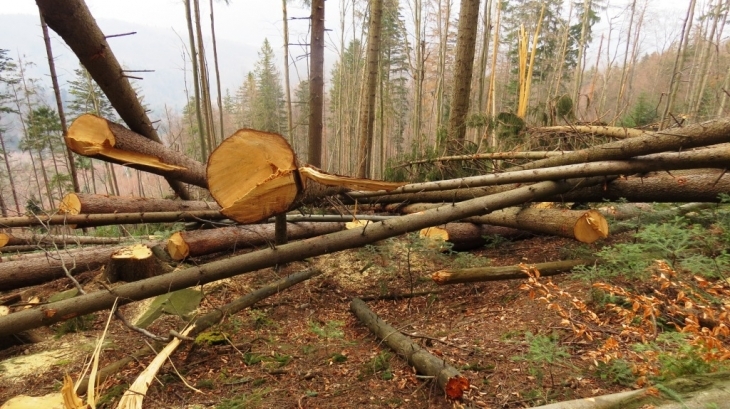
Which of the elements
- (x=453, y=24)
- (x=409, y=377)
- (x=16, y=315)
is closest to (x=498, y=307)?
(x=409, y=377)

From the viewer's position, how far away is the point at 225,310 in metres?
3.75

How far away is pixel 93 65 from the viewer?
11.3 feet

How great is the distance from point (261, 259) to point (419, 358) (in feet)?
5.32

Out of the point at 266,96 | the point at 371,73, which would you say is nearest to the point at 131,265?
the point at 371,73

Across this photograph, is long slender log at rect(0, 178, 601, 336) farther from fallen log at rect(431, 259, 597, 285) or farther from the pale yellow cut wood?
the pale yellow cut wood

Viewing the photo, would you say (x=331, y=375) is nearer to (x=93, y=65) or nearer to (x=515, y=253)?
(x=515, y=253)

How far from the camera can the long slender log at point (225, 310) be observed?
2.85 m

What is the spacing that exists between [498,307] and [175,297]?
3.79 meters

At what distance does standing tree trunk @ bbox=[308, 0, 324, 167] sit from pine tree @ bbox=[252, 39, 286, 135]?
78.3 ft

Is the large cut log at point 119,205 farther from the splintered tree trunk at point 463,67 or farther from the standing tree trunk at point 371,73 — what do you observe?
the splintered tree trunk at point 463,67

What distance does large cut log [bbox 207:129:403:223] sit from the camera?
9.26ft

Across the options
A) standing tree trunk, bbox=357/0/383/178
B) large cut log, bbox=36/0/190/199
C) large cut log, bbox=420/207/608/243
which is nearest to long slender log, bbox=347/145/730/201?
large cut log, bbox=420/207/608/243

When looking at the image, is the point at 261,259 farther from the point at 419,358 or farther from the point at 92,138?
the point at 92,138

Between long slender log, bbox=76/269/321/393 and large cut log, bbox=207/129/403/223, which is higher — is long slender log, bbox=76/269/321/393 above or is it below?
below
